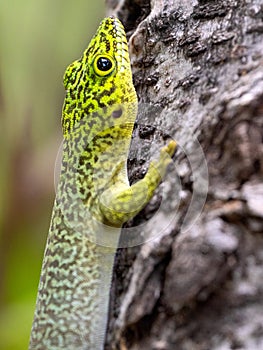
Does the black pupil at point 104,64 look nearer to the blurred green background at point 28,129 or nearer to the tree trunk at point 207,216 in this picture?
the tree trunk at point 207,216

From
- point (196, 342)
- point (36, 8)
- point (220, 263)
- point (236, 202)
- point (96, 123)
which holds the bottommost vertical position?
point (196, 342)

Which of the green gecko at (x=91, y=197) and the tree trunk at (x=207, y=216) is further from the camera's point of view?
the green gecko at (x=91, y=197)

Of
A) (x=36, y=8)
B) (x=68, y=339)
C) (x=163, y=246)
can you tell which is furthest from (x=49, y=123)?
(x=163, y=246)

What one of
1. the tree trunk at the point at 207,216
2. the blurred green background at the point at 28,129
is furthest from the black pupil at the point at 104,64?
the blurred green background at the point at 28,129

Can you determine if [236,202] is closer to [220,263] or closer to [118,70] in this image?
[220,263]

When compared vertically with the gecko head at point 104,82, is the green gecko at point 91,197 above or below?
below

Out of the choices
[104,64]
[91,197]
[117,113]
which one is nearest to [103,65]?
[104,64]

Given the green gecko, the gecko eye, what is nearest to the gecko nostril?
the green gecko
